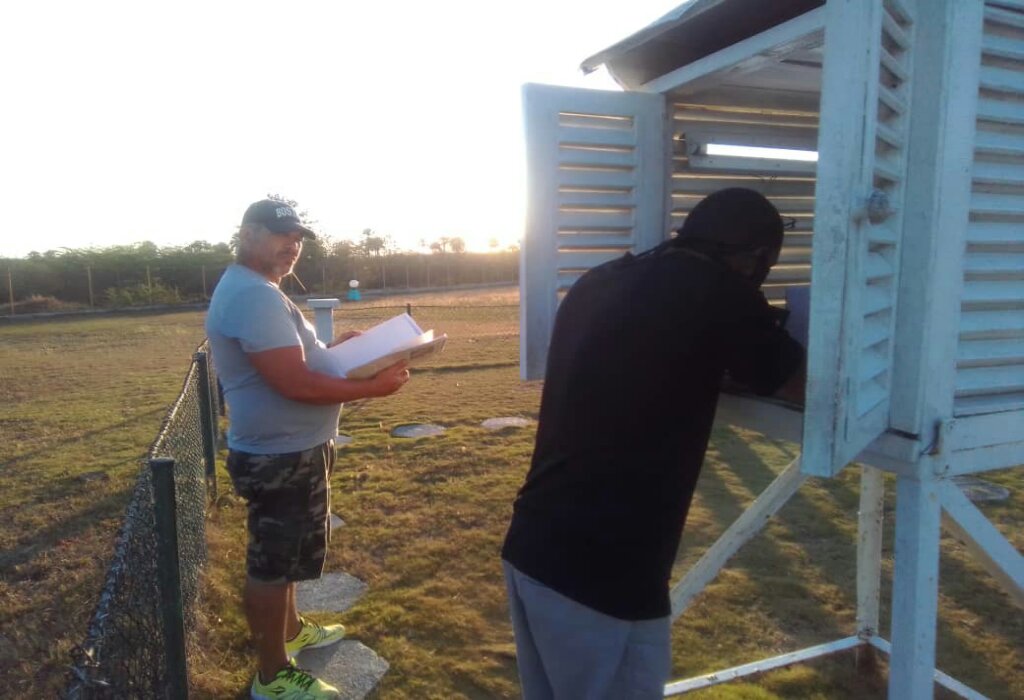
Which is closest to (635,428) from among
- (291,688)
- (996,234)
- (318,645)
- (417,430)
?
(996,234)

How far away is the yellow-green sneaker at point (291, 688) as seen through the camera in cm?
309

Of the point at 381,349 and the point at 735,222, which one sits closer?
the point at 735,222

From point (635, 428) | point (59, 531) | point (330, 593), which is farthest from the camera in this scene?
point (59, 531)

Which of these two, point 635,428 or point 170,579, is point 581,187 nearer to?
point 635,428

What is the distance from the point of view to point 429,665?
3525mm

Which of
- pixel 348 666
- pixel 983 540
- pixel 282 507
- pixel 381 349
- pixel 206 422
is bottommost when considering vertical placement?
pixel 348 666

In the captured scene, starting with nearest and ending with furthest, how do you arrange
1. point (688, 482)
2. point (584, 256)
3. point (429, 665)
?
point (688, 482)
point (584, 256)
point (429, 665)

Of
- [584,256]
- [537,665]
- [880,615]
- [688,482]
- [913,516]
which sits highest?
[584,256]

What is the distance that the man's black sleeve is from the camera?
5.69ft

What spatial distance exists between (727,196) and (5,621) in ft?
12.9

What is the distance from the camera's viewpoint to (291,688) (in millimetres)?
3096

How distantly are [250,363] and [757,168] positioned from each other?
2.14 metres

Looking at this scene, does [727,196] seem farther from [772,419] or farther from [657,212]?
[657,212]

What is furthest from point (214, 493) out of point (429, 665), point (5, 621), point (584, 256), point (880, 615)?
point (880, 615)
